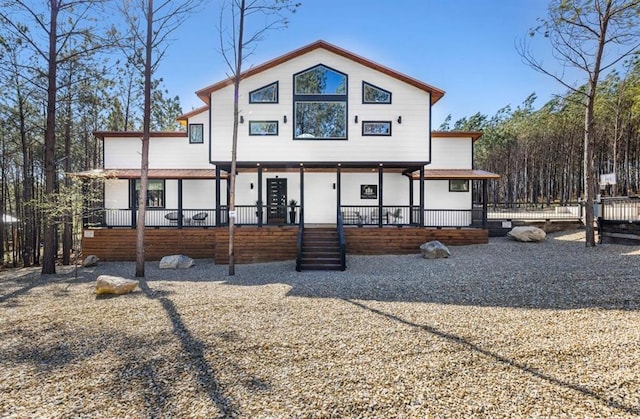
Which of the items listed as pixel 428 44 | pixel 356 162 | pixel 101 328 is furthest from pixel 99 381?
pixel 428 44

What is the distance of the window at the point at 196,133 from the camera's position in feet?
55.0

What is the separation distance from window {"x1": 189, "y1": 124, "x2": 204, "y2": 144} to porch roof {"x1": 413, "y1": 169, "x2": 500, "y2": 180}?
34.9 feet

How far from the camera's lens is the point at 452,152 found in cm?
1703

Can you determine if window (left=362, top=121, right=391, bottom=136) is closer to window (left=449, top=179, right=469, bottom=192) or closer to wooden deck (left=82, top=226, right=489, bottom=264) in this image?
wooden deck (left=82, top=226, right=489, bottom=264)

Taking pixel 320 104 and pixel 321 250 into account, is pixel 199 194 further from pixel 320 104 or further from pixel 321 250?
pixel 321 250

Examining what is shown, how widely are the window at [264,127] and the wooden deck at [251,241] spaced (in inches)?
156

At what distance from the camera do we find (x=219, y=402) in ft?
11.3

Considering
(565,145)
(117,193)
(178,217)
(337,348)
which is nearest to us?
(337,348)

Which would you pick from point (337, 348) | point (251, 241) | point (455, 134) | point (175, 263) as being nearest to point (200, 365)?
point (337, 348)

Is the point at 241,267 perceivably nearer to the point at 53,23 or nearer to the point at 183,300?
the point at 183,300

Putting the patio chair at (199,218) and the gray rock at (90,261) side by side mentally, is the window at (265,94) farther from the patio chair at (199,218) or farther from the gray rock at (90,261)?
the gray rock at (90,261)

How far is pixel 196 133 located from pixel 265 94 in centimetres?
492

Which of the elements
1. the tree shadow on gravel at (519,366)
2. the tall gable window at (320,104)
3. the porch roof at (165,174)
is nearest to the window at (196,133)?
the porch roof at (165,174)

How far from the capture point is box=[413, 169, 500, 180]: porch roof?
1546 centimetres
